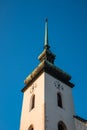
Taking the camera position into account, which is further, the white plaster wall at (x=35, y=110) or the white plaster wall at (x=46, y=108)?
the white plaster wall at (x=35, y=110)

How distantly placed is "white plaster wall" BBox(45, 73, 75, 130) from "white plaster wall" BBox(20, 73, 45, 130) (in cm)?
52

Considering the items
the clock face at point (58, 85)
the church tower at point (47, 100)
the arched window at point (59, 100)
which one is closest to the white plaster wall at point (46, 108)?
the church tower at point (47, 100)

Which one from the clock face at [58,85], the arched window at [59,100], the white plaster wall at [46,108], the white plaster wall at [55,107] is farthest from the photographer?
the clock face at [58,85]

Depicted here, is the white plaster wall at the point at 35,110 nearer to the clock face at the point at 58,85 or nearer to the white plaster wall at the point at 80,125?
the clock face at the point at 58,85

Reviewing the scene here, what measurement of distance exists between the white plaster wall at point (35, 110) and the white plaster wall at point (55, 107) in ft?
1.71

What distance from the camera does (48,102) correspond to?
25.5 metres

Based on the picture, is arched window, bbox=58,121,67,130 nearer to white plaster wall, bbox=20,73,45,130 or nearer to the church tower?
the church tower

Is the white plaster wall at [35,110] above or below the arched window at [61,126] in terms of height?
above

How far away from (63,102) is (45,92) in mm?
2618

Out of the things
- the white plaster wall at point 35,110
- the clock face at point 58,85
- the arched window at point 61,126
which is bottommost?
the arched window at point 61,126

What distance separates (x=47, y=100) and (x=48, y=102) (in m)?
0.23

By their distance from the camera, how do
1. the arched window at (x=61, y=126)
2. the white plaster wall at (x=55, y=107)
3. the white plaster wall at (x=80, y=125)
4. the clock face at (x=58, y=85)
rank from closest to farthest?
1. the white plaster wall at (x=55, y=107)
2. the arched window at (x=61, y=126)
3. the white plaster wall at (x=80, y=125)
4. the clock face at (x=58, y=85)

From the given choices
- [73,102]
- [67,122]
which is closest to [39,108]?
[67,122]

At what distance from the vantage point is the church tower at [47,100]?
80.2 feet
